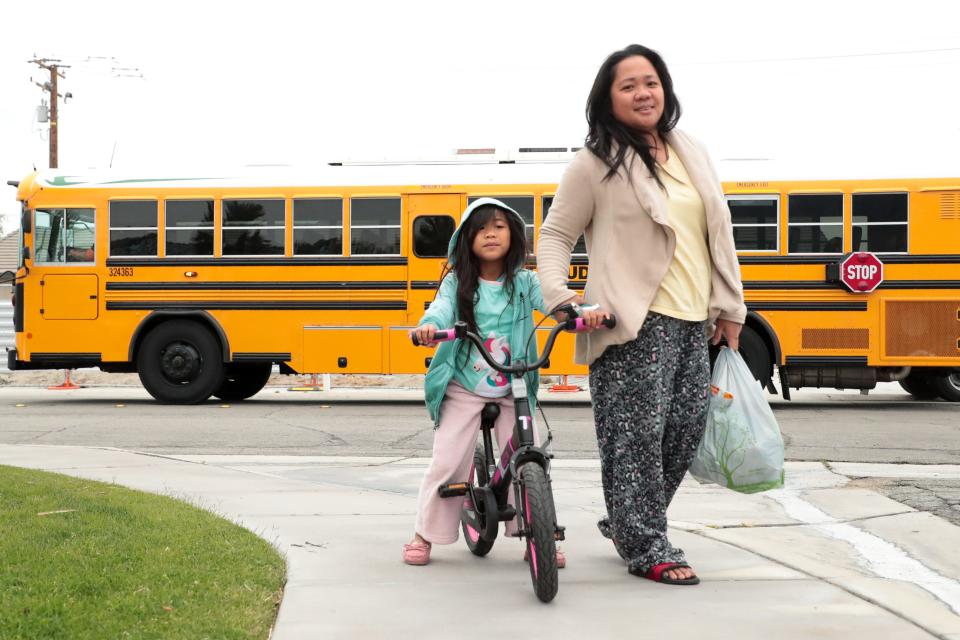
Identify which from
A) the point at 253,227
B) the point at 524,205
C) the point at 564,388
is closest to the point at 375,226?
the point at 253,227

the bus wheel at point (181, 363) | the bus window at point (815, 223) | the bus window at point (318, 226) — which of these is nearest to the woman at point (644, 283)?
the bus window at point (815, 223)

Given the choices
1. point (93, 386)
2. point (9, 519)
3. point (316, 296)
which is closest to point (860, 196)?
point (316, 296)

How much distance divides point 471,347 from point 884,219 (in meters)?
10.1

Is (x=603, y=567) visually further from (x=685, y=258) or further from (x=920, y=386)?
(x=920, y=386)

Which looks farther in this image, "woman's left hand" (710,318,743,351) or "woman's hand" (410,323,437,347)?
"woman's left hand" (710,318,743,351)

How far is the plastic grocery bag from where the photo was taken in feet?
14.9

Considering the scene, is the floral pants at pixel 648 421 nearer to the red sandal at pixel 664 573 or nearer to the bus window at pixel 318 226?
Result: the red sandal at pixel 664 573

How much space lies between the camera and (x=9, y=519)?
5.36 metres

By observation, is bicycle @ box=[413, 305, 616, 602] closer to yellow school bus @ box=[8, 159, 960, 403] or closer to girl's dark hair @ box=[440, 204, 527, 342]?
girl's dark hair @ box=[440, 204, 527, 342]

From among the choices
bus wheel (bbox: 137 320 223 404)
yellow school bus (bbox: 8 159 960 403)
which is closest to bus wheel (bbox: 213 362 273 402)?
yellow school bus (bbox: 8 159 960 403)

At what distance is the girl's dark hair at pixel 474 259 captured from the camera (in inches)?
189

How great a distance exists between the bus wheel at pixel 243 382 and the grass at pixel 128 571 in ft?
31.6

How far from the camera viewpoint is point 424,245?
14.4 m

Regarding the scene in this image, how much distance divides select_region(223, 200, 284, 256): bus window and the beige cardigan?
10.3 m
